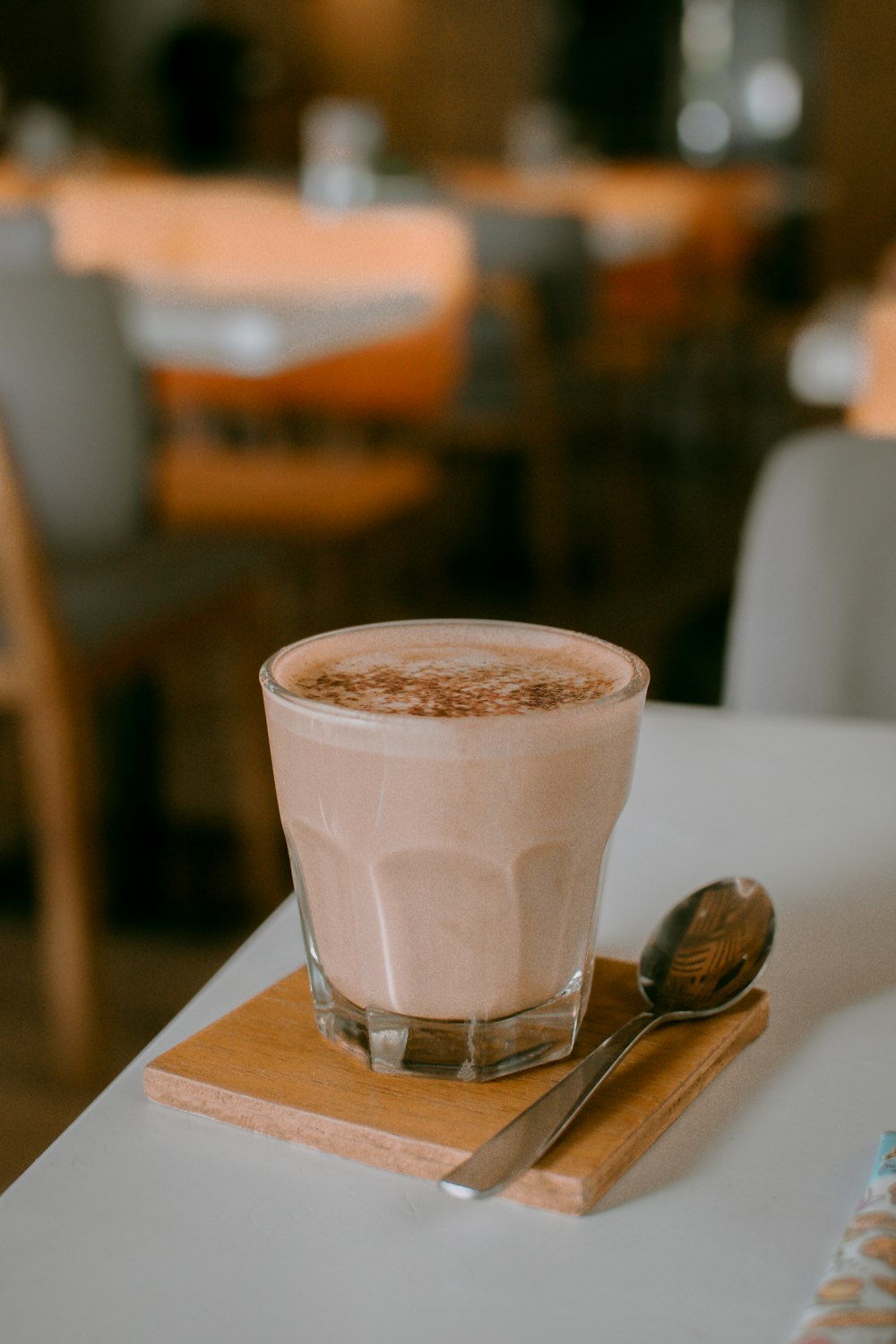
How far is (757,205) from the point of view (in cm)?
623

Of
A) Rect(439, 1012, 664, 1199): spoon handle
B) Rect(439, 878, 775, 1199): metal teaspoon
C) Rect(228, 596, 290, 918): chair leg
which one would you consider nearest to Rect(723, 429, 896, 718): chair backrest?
Rect(439, 878, 775, 1199): metal teaspoon

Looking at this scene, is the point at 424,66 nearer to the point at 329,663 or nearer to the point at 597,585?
the point at 597,585

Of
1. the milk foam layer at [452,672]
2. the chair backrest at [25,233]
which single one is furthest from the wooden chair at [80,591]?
the chair backrest at [25,233]

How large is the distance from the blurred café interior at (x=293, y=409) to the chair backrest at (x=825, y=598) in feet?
2.44

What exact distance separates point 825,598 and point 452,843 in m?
0.72

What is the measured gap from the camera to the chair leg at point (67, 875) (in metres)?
1.64

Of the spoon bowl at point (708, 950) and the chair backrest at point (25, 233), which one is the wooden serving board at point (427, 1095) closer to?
the spoon bowl at point (708, 950)

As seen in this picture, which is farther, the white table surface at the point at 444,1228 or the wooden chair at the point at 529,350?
the wooden chair at the point at 529,350

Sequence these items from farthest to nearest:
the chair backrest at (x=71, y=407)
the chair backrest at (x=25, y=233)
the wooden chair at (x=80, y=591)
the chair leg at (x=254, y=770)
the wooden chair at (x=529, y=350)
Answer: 1. the wooden chair at (x=529, y=350)
2. the chair backrest at (x=25, y=233)
3. the chair leg at (x=254, y=770)
4. the chair backrest at (x=71, y=407)
5. the wooden chair at (x=80, y=591)

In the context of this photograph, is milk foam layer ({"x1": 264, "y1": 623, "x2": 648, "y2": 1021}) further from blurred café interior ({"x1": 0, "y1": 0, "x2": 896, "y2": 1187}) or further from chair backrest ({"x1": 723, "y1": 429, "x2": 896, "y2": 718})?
blurred café interior ({"x1": 0, "y1": 0, "x2": 896, "y2": 1187})

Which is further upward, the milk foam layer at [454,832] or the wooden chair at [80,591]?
the milk foam layer at [454,832]

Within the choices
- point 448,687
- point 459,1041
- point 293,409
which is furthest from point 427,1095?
point 293,409

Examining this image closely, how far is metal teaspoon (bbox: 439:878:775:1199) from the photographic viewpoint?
0.38 metres

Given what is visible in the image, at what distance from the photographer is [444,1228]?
1.25ft
